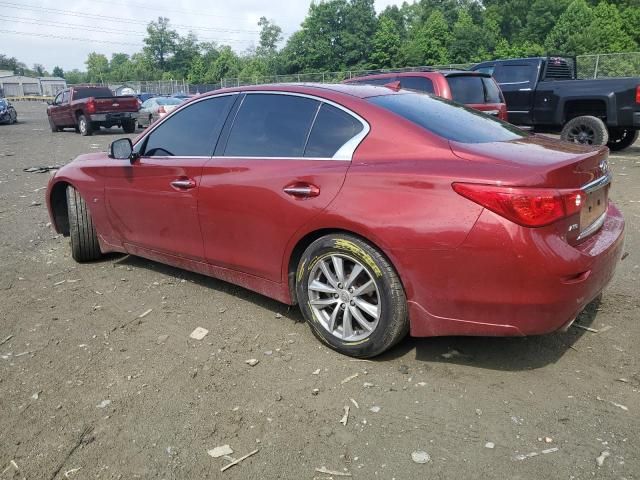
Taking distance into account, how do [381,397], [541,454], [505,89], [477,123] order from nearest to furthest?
[541,454]
[381,397]
[477,123]
[505,89]

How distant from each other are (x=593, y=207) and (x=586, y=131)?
8980mm

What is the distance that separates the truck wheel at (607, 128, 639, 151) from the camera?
38.7 ft

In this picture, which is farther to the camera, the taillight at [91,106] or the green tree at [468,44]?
the green tree at [468,44]

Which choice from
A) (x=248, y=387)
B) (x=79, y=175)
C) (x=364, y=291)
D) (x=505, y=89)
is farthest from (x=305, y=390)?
(x=505, y=89)

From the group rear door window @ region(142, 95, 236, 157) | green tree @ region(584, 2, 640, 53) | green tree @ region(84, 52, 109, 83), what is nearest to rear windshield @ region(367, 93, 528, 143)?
rear door window @ region(142, 95, 236, 157)

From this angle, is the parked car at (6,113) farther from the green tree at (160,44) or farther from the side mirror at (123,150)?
the green tree at (160,44)

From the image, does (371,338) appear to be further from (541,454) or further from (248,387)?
(541,454)

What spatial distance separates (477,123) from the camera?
11.9ft

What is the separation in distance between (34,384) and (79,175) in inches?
Result: 92.2

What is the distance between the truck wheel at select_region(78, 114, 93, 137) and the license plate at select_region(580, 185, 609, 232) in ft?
63.8

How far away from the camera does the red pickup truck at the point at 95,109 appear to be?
19500 millimetres

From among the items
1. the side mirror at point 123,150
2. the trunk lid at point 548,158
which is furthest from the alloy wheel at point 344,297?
the side mirror at point 123,150

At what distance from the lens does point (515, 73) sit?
494 inches

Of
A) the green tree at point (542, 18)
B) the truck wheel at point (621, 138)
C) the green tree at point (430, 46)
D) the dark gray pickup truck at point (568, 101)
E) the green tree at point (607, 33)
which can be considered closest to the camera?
the dark gray pickup truck at point (568, 101)
